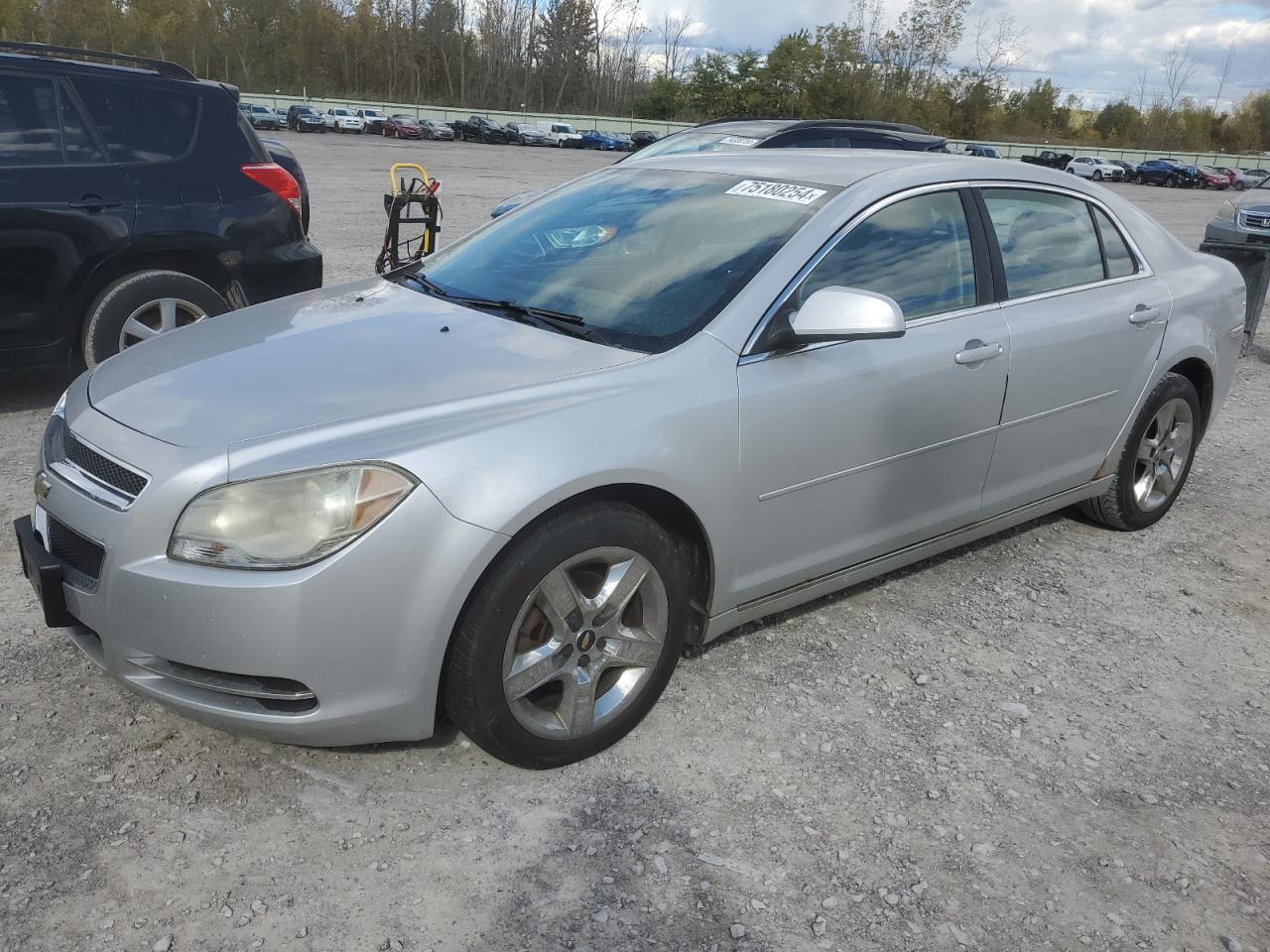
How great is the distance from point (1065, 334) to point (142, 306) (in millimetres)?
→ 4461

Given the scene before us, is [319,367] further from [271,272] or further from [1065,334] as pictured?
[271,272]

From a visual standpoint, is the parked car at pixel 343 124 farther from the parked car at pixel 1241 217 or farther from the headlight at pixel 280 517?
the headlight at pixel 280 517

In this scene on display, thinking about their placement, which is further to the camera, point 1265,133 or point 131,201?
point 1265,133

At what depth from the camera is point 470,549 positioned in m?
2.45

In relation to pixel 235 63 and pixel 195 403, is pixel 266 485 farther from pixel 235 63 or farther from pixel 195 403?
pixel 235 63

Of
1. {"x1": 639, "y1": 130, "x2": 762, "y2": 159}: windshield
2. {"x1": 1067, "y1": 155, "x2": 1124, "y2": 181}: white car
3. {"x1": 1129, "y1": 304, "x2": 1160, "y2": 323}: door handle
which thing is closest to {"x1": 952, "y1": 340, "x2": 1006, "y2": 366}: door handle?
{"x1": 1129, "y1": 304, "x2": 1160, "y2": 323}: door handle

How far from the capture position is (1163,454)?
15.6ft

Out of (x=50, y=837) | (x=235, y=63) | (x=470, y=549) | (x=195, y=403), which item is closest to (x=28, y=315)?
(x=195, y=403)

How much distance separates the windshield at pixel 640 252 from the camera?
10.3 feet

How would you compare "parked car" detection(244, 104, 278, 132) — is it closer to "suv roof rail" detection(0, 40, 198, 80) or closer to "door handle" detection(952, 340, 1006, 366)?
"suv roof rail" detection(0, 40, 198, 80)

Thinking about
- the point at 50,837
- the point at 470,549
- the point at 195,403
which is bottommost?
the point at 50,837

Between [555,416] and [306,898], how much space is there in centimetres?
125

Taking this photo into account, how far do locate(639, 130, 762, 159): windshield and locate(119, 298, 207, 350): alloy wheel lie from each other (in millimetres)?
5268

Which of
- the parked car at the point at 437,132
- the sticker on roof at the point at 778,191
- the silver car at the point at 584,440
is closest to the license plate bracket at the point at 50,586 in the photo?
the silver car at the point at 584,440
